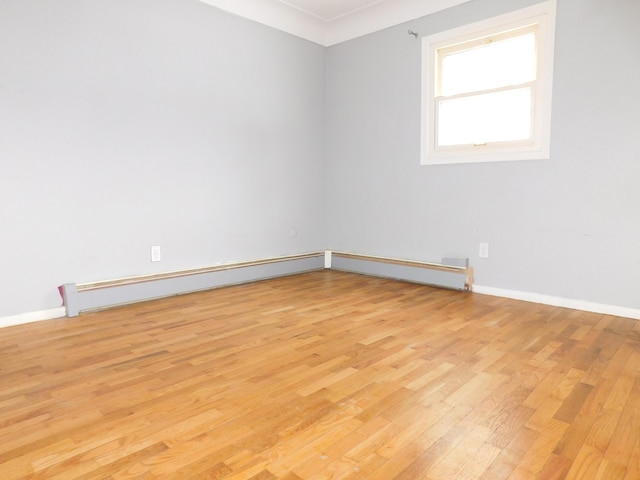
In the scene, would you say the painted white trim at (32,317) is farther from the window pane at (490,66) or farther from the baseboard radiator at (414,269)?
the window pane at (490,66)

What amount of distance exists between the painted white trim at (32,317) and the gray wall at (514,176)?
105 inches

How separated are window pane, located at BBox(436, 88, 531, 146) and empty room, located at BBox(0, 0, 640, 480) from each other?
19mm

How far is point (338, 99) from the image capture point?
14.1 ft

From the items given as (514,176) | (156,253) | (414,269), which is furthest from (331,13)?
(156,253)

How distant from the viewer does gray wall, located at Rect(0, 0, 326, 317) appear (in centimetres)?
254

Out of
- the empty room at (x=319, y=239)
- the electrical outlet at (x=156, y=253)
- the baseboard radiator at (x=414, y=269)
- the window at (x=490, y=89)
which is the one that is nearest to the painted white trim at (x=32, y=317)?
the empty room at (x=319, y=239)

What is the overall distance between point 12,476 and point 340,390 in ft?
3.65

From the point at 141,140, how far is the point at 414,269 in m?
2.52

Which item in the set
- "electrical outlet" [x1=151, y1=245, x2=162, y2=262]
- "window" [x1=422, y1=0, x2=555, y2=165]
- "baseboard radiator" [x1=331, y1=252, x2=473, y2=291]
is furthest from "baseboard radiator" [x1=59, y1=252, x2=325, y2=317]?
"window" [x1=422, y1=0, x2=555, y2=165]

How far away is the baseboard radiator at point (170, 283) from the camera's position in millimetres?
2770

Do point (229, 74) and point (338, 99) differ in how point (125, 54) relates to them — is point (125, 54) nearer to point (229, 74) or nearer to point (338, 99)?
point (229, 74)

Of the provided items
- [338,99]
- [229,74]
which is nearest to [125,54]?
[229,74]

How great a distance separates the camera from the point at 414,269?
371 cm

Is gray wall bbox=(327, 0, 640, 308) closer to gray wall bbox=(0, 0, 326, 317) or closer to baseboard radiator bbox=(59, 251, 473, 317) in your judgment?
baseboard radiator bbox=(59, 251, 473, 317)
